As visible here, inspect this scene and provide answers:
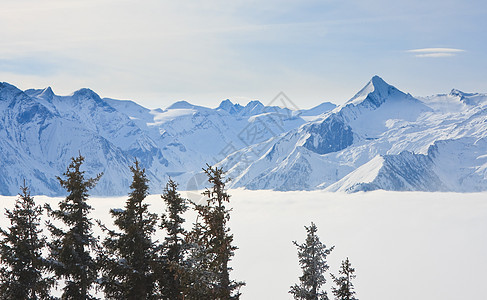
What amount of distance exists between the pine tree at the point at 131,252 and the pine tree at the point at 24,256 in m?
3.01

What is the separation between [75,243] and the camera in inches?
843

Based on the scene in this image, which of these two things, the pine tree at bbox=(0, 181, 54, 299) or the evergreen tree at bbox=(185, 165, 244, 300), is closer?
the evergreen tree at bbox=(185, 165, 244, 300)

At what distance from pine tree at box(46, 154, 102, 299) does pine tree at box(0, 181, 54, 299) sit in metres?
0.72

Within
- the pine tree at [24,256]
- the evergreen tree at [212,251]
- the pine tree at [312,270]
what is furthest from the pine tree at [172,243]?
the pine tree at [312,270]

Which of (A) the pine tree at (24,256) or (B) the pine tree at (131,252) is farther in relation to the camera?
(B) the pine tree at (131,252)

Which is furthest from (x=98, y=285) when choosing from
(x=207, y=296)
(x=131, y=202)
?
(x=207, y=296)

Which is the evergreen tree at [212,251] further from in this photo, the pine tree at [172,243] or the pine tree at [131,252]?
the pine tree at [131,252]

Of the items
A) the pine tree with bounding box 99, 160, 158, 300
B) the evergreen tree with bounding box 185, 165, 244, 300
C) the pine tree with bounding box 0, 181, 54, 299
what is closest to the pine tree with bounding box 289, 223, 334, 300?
the pine tree with bounding box 99, 160, 158, 300

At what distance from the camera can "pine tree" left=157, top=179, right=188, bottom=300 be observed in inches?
891

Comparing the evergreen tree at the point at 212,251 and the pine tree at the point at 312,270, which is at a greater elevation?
the pine tree at the point at 312,270

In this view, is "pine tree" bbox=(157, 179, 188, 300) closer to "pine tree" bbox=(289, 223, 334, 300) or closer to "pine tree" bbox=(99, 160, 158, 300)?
"pine tree" bbox=(99, 160, 158, 300)

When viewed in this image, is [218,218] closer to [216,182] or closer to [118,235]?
[216,182]

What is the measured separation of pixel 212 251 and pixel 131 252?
820 centimetres

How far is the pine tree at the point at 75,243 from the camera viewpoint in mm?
21094
